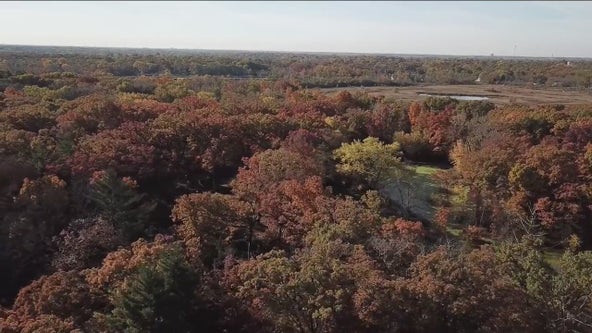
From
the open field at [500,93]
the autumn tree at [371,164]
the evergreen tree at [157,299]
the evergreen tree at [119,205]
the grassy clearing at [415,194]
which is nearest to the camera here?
the evergreen tree at [157,299]

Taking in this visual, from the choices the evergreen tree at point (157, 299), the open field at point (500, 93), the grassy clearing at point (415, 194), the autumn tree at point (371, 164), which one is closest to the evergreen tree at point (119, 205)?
the evergreen tree at point (157, 299)

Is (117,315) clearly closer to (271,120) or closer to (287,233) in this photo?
(287,233)

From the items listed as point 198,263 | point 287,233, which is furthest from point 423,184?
point 198,263

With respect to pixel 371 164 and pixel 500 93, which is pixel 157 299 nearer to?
pixel 371 164

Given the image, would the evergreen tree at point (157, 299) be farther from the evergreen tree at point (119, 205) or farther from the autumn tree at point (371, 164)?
the autumn tree at point (371, 164)

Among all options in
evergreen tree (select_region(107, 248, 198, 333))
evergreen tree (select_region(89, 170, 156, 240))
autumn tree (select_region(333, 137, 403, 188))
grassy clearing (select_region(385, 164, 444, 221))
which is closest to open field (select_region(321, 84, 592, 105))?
grassy clearing (select_region(385, 164, 444, 221))

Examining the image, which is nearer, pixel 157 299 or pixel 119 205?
pixel 157 299

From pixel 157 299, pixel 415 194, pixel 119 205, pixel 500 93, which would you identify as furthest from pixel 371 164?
pixel 500 93

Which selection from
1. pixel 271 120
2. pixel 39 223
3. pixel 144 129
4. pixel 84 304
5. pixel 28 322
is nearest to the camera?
pixel 28 322
